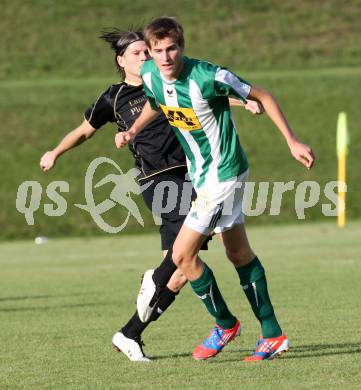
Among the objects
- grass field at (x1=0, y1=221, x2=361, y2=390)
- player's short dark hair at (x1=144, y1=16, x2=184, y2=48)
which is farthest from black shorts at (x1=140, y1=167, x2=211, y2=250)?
player's short dark hair at (x1=144, y1=16, x2=184, y2=48)

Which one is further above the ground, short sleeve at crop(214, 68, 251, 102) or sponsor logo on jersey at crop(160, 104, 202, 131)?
short sleeve at crop(214, 68, 251, 102)

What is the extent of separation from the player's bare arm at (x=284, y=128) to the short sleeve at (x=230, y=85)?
0.13 feet

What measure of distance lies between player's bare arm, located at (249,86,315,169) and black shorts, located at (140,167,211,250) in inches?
45.7

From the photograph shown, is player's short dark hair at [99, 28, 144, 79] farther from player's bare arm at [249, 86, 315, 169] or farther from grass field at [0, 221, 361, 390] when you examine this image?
grass field at [0, 221, 361, 390]

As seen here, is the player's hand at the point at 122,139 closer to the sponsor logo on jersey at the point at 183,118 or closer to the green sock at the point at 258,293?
the sponsor logo on jersey at the point at 183,118

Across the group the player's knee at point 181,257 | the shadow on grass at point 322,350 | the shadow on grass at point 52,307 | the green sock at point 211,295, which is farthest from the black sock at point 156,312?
the shadow on grass at point 52,307

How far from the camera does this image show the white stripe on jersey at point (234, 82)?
6.33m

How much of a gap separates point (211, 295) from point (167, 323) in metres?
2.01

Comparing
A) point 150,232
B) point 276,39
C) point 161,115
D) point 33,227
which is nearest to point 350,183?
point 150,232

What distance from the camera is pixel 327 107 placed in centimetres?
2894

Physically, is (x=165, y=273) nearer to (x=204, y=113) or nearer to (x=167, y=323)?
(x=204, y=113)

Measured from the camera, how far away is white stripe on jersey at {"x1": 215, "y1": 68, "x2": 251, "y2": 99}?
633 centimetres

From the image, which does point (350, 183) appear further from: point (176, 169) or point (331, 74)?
point (176, 169)

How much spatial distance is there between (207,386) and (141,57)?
255 centimetres
